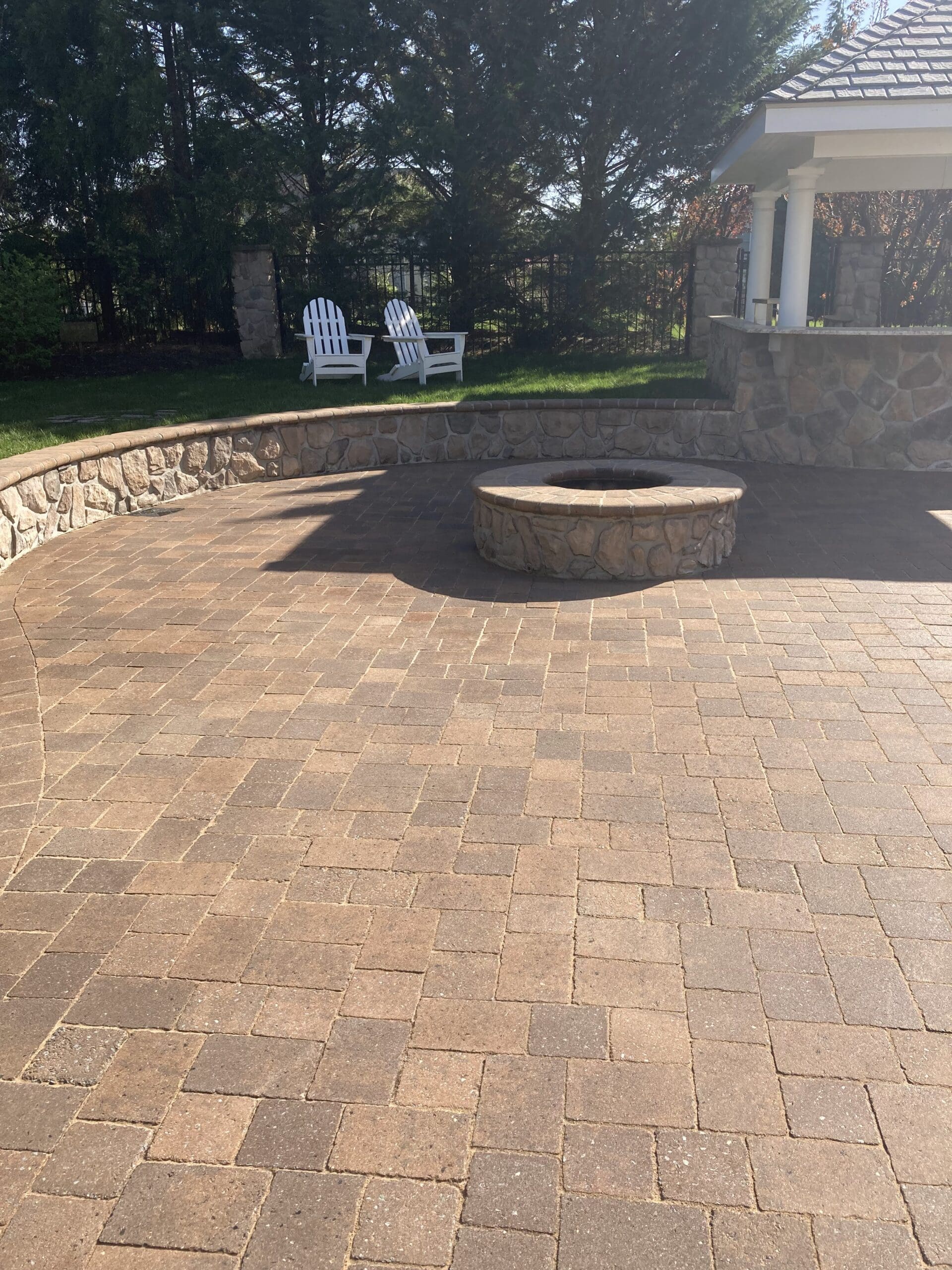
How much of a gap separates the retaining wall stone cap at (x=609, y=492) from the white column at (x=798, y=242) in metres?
A: 2.61

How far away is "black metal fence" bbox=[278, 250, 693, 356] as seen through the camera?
14.1 meters

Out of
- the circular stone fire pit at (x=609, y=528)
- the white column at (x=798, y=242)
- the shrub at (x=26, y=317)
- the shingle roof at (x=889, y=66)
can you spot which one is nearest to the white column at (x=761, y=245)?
the white column at (x=798, y=242)

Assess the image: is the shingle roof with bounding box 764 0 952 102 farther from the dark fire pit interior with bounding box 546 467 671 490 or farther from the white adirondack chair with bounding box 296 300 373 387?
the white adirondack chair with bounding box 296 300 373 387

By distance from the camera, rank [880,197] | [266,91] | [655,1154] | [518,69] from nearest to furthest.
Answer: [655,1154], [518,69], [266,91], [880,197]

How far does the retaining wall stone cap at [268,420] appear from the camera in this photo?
723 centimetres

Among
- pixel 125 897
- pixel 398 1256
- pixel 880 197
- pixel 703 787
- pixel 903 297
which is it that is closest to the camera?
pixel 398 1256

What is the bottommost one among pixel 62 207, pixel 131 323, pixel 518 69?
pixel 131 323

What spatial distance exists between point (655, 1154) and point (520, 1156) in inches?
11.0

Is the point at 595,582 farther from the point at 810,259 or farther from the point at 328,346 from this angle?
the point at 328,346

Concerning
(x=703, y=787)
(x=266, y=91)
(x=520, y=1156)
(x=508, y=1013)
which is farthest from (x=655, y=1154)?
(x=266, y=91)

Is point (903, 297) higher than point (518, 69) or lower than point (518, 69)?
lower

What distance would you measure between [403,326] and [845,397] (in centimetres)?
523

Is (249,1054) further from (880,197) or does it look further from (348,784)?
(880,197)

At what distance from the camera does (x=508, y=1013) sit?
258 cm
